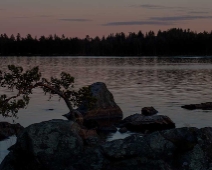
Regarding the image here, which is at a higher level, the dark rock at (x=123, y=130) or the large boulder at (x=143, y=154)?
the large boulder at (x=143, y=154)

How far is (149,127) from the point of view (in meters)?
29.8

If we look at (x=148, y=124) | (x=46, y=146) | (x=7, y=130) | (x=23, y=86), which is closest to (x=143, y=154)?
(x=46, y=146)

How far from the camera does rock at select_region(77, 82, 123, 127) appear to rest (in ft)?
116

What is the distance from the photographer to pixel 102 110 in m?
36.6

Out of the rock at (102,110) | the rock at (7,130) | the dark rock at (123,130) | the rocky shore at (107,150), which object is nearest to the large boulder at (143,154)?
the rocky shore at (107,150)

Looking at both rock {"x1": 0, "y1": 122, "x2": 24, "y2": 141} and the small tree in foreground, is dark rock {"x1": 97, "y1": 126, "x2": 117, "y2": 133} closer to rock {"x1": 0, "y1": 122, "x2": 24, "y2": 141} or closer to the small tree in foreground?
rock {"x1": 0, "y1": 122, "x2": 24, "y2": 141}

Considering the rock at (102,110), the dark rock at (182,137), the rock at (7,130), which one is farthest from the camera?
the rock at (102,110)

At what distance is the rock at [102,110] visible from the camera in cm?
3541

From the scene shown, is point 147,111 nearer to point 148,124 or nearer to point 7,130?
point 148,124

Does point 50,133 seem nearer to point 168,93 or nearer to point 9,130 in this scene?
point 9,130

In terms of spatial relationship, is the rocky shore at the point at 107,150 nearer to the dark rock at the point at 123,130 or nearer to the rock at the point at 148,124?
the dark rock at the point at 123,130

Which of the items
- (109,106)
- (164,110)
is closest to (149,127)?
(109,106)

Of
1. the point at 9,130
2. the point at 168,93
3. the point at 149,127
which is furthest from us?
the point at 168,93

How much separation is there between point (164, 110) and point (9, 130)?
1918 cm
